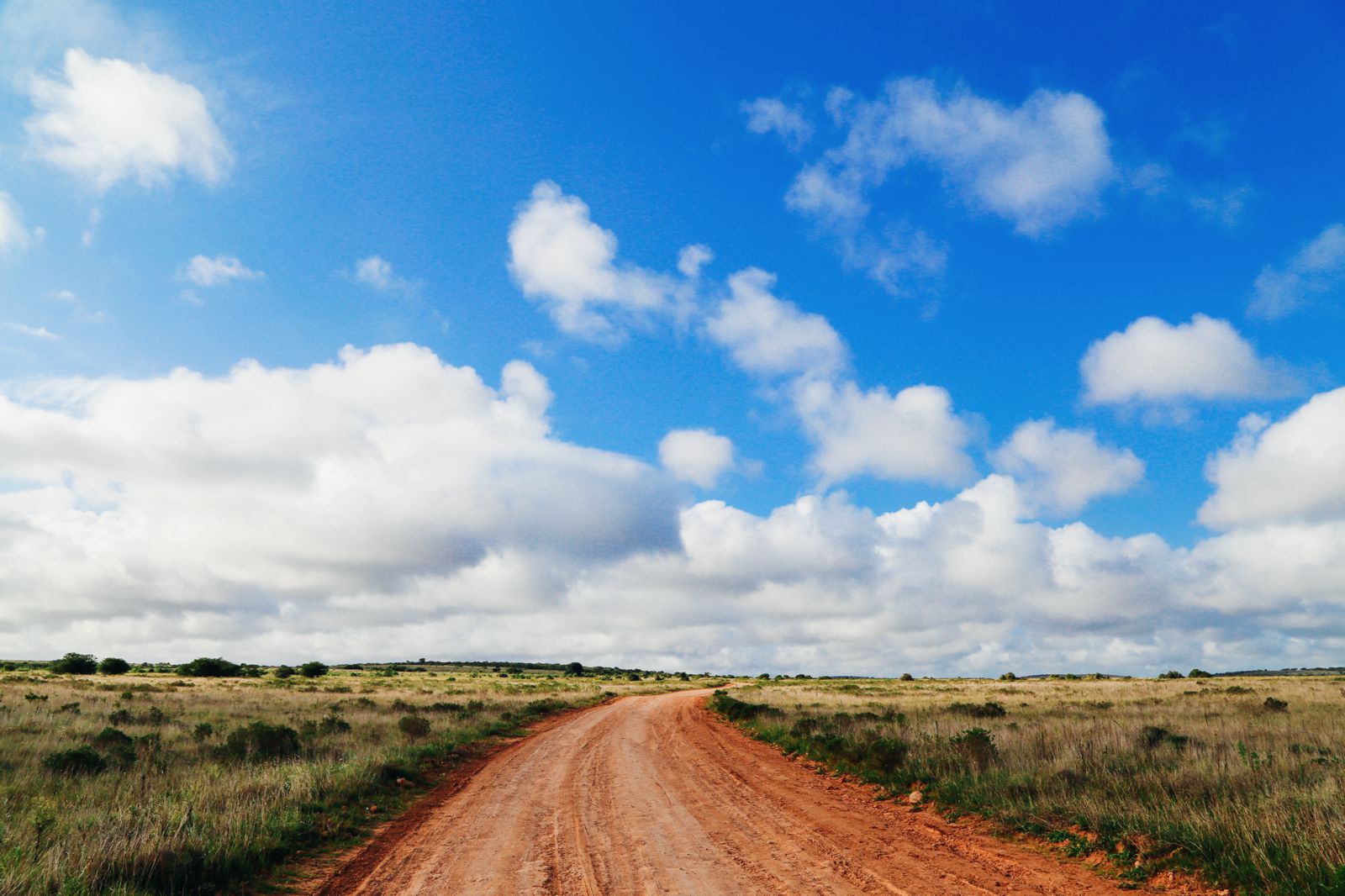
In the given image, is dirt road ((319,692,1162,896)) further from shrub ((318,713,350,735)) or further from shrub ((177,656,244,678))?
shrub ((177,656,244,678))

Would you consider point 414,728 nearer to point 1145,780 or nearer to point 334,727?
point 334,727

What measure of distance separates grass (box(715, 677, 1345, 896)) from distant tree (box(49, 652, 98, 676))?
284 ft

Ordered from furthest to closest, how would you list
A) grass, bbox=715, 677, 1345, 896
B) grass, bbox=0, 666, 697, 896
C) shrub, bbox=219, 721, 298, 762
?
shrub, bbox=219, 721, 298, 762, grass, bbox=715, 677, 1345, 896, grass, bbox=0, 666, 697, 896

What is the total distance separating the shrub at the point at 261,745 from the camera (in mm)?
17656

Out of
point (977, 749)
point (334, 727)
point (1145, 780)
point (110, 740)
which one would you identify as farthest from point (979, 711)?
point (110, 740)

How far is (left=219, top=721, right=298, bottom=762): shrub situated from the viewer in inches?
695

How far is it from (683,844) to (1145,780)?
776 cm

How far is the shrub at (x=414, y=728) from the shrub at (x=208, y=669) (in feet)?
256

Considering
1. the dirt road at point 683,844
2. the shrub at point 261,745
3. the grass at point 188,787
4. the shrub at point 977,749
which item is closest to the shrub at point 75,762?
the grass at point 188,787

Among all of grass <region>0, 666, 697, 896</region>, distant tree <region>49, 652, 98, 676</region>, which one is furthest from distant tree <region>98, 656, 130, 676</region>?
grass <region>0, 666, 697, 896</region>

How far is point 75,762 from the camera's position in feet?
48.5

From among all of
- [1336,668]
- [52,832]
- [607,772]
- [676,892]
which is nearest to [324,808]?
[52,832]

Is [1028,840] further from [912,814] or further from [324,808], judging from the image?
[324,808]

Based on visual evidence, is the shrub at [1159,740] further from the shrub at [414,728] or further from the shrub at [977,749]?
the shrub at [414,728]
